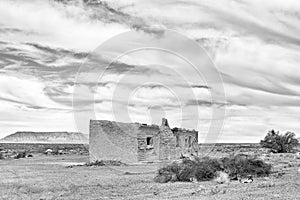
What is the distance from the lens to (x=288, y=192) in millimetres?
13914

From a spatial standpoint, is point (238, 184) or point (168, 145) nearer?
point (238, 184)

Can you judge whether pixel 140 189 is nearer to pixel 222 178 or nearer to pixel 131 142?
pixel 222 178

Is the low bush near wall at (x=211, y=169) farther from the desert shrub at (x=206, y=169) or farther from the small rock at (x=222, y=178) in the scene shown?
the small rock at (x=222, y=178)

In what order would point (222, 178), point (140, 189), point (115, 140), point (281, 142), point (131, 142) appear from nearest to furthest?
point (140, 189), point (222, 178), point (131, 142), point (115, 140), point (281, 142)

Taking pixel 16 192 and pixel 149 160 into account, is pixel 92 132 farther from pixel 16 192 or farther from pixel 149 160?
pixel 16 192

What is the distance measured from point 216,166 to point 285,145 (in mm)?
38555

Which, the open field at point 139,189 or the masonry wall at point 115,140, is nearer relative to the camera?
the open field at point 139,189

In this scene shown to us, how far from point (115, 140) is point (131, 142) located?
1.33 m

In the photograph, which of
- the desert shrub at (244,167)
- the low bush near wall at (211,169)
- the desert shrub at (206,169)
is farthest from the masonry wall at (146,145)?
the desert shrub at (244,167)

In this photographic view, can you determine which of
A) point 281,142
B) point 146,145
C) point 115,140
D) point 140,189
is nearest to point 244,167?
point 140,189

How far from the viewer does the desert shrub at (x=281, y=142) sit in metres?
55.4

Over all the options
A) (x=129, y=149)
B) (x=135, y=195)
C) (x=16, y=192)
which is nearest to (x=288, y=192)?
(x=135, y=195)

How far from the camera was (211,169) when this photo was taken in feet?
64.8

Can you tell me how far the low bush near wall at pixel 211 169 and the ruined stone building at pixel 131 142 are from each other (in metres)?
10.5
